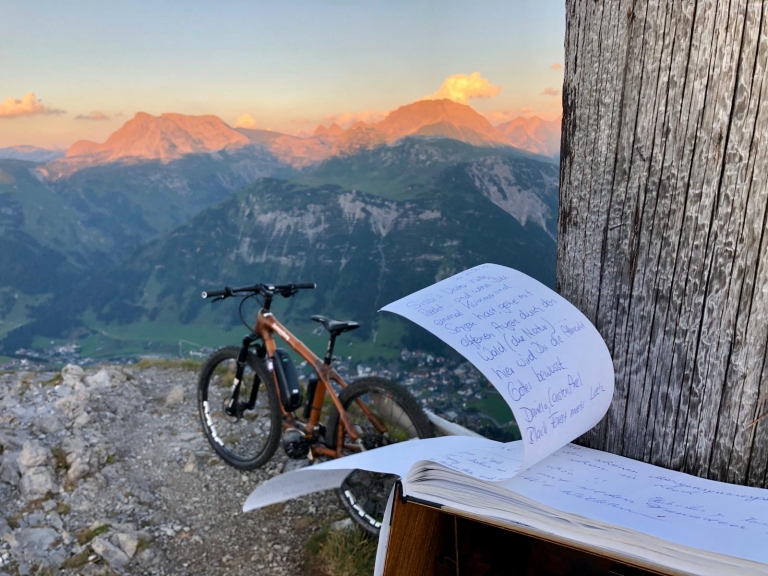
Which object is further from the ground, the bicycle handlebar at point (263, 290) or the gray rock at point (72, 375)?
the bicycle handlebar at point (263, 290)

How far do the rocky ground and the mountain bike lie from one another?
0.28 metres

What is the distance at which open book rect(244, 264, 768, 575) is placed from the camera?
63 centimetres

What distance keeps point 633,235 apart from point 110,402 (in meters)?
4.87

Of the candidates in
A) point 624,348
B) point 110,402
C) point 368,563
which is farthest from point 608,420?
point 110,402

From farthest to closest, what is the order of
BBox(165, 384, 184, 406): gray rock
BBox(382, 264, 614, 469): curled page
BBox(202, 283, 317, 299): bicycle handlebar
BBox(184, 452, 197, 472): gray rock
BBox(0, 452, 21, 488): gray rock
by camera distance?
BBox(165, 384, 184, 406): gray rock
BBox(184, 452, 197, 472): gray rock
BBox(0, 452, 21, 488): gray rock
BBox(202, 283, 317, 299): bicycle handlebar
BBox(382, 264, 614, 469): curled page

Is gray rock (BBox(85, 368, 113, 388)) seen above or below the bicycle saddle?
below

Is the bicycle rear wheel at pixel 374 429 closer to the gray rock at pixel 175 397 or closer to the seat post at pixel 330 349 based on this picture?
the seat post at pixel 330 349

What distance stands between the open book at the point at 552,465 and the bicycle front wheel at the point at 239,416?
8.88ft

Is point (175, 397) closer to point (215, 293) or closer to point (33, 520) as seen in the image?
point (33, 520)

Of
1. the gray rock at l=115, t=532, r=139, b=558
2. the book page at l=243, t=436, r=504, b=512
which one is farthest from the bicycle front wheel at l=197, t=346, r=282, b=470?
the book page at l=243, t=436, r=504, b=512

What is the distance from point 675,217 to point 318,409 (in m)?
2.79

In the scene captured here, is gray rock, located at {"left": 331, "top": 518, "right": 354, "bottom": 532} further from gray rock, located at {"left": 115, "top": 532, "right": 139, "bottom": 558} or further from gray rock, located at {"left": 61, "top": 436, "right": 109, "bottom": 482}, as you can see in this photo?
gray rock, located at {"left": 61, "top": 436, "right": 109, "bottom": 482}

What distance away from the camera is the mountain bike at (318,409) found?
9.73 ft

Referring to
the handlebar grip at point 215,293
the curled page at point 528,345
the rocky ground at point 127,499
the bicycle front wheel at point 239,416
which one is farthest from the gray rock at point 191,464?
the curled page at point 528,345
